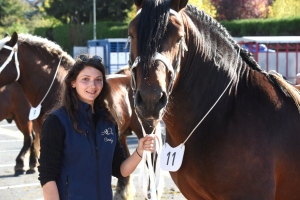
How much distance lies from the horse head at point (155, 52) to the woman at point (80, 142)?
31cm

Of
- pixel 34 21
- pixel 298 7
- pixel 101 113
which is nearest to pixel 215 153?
pixel 101 113

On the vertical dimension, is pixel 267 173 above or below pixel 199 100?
below

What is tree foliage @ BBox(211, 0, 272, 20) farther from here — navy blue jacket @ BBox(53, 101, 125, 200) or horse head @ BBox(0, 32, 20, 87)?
navy blue jacket @ BBox(53, 101, 125, 200)

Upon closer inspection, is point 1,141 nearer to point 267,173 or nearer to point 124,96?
point 124,96

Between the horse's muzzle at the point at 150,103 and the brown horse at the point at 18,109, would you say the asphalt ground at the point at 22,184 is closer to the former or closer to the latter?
the brown horse at the point at 18,109

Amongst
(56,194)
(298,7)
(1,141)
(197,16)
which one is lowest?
(1,141)

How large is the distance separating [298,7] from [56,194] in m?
31.6

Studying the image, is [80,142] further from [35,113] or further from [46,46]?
[46,46]

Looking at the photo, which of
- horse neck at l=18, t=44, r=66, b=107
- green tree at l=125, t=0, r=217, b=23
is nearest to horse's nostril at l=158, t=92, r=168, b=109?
horse neck at l=18, t=44, r=66, b=107

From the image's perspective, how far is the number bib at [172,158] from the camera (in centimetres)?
315

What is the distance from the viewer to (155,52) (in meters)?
2.72

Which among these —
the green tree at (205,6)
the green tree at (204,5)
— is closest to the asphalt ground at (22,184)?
the green tree at (205,6)

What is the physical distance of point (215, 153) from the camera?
305cm

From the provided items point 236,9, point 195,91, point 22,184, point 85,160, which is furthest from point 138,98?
point 236,9
